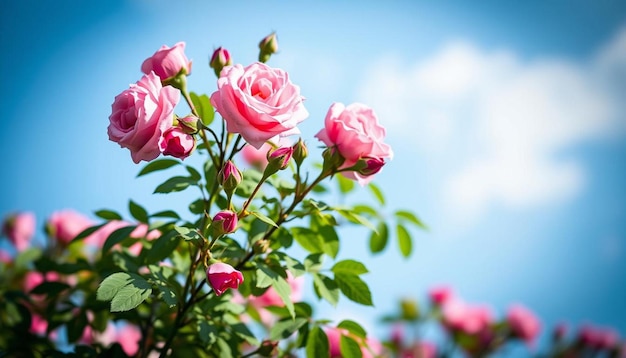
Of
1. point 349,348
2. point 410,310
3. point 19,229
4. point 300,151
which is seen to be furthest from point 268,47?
point 410,310

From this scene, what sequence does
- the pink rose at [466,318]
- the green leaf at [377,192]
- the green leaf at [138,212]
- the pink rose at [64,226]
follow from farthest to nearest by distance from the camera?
the pink rose at [466,318] < the pink rose at [64,226] < the green leaf at [377,192] < the green leaf at [138,212]

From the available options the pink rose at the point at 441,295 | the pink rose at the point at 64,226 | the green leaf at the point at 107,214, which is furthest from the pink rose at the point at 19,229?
the pink rose at the point at 441,295

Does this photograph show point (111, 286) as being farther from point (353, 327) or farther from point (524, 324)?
point (524, 324)

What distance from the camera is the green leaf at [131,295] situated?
2.04 feet

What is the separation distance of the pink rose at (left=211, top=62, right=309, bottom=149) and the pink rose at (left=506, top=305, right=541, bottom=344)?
1.97 m

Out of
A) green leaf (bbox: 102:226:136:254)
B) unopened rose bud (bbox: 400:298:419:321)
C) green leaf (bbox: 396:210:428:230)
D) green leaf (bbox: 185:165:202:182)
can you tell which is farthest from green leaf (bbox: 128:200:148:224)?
A: unopened rose bud (bbox: 400:298:419:321)

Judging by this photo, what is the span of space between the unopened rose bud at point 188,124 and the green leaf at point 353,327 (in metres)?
0.45

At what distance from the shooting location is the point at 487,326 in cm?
221

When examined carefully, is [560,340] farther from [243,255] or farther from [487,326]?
[243,255]

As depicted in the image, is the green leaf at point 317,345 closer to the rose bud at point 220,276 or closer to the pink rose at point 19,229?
the rose bud at point 220,276

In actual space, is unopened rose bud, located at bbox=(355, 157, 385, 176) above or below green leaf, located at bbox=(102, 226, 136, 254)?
above

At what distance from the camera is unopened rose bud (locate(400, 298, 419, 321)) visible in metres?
2.17

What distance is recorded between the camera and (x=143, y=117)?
2.15 ft

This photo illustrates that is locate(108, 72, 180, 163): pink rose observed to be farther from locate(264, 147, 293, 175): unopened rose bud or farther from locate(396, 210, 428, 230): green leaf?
locate(396, 210, 428, 230): green leaf
